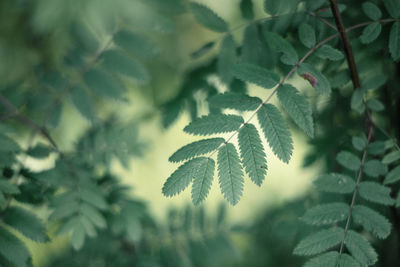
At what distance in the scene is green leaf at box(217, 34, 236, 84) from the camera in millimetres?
1274

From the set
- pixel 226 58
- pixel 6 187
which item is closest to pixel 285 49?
pixel 226 58

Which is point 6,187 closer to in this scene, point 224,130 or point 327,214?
point 224,130

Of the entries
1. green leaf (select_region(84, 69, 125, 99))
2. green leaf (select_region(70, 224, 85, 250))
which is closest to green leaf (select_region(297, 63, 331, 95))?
green leaf (select_region(84, 69, 125, 99))

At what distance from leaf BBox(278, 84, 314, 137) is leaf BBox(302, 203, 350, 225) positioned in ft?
1.10

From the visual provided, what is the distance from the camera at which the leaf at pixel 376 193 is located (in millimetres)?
1064

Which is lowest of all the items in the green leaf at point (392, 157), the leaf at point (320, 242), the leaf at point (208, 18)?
the leaf at point (320, 242)

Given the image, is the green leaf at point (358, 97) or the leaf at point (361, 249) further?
the green leaf at point (358, 97)

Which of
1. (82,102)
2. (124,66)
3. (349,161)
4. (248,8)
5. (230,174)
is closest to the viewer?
(230,174)

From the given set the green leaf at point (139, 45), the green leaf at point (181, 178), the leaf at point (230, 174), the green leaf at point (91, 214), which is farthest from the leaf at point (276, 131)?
the green leaf at point (91, 214)

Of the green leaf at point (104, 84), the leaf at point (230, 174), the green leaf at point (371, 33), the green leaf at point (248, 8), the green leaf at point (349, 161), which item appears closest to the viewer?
the leaf at point (230, 174)

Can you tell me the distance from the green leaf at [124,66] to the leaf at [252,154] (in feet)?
1.87

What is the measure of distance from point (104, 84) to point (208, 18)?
22.1 inches

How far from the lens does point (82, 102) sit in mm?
1487

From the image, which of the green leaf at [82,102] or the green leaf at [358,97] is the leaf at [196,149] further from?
the green leaf at [82,102]
